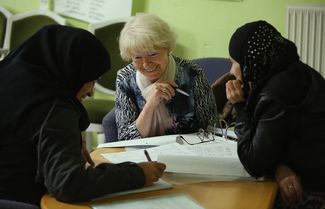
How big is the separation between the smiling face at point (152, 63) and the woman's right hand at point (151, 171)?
0.86 metres

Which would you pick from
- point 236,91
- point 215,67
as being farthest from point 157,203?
point 215,67

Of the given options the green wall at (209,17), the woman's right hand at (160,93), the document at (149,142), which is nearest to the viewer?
the document at (149,142)

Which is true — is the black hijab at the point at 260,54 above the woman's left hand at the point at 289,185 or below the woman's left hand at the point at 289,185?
above

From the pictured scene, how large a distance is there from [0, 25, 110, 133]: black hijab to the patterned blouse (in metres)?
0.75

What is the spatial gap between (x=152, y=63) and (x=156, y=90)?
0.16 meters

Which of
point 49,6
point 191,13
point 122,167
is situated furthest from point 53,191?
point 49,6

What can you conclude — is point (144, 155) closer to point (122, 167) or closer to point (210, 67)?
point (122, 167)

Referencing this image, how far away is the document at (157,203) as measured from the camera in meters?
1.14

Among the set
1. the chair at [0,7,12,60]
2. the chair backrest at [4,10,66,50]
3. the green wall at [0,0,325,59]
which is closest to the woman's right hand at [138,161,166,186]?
the green wall at [0,0,325,59]

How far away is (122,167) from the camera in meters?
1.22

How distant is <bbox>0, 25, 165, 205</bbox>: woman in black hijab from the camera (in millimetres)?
1140

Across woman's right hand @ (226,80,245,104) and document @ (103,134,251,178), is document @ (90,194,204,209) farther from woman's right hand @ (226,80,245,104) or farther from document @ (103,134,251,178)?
woman's right hand @ (226,80,245,104)

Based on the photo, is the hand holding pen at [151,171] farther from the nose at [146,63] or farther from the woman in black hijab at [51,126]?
the nose at [146,63]

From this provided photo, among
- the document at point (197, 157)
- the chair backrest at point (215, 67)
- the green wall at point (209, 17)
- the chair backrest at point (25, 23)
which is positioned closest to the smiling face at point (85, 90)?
the document at point (197, 157)
